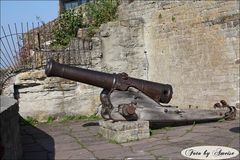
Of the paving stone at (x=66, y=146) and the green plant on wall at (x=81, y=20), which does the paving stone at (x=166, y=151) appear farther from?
the green plant on wall at (x=81, y=20)

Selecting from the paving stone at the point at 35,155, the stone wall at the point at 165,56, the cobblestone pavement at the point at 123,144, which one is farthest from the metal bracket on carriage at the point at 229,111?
the paving stone at the point at 35,155

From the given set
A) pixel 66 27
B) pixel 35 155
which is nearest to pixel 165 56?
pixel 66 27

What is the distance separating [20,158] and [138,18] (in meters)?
6.46

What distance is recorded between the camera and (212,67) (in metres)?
9.41

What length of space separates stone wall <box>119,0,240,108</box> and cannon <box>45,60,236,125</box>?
204 centimetres

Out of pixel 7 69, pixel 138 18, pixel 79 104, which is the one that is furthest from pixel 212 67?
pixel 7 69

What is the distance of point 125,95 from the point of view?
7.19m

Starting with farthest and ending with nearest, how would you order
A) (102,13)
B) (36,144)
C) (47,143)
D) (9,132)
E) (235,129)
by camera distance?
1. (102,13)
2. (235,129)
3. (47,143)
4. (36,144)
5. (9,132)

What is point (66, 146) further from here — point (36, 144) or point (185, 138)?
point (185, 138)

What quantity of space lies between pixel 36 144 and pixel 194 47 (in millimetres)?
4857

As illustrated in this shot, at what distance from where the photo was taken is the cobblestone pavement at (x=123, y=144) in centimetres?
593

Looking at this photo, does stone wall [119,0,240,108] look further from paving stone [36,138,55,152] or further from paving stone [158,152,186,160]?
paving stone [36,138,55,152]

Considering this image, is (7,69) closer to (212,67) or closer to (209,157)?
(212,67)

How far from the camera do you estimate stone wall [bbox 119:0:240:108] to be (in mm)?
9078
